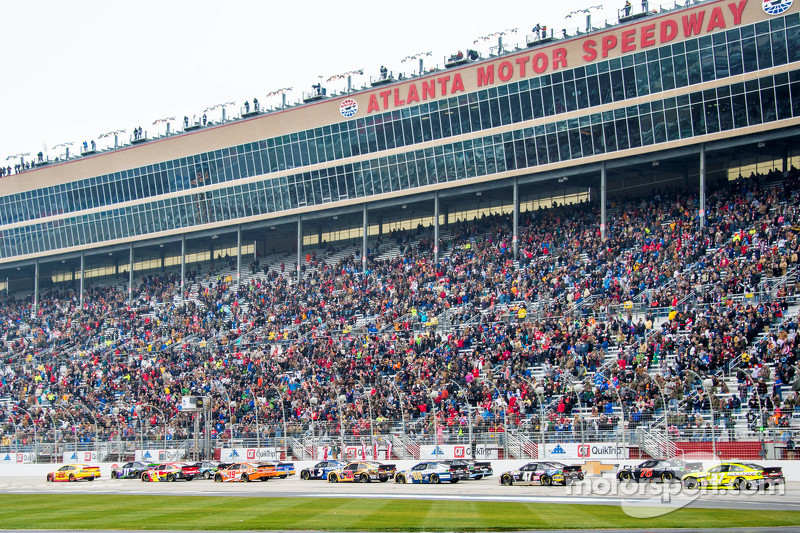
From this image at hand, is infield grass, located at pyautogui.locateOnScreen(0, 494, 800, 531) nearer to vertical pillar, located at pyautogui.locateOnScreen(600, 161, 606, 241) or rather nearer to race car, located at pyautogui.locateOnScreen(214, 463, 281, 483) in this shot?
race car, located at pyautogui.locateOnScreen(214, 463, 281, 483)

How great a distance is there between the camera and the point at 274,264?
8800cm

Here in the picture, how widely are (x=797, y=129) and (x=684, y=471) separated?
29.0 m

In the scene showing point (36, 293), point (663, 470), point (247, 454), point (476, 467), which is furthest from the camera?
point (36, 293)

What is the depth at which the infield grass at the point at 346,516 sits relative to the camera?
26.8 metres

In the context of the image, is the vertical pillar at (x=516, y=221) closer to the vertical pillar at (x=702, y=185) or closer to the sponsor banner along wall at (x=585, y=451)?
the vertical pillar at (x=702, y=185)

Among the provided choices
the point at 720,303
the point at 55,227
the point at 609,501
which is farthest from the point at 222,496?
the point at 55,227

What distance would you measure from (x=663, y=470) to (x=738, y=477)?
3858 mm

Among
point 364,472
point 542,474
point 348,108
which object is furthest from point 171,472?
point 348,108

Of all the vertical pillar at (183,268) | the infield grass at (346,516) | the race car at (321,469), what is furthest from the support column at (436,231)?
the infield grass at (346,516)

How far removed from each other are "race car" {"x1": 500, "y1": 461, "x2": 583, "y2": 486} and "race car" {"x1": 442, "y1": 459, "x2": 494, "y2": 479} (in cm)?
397

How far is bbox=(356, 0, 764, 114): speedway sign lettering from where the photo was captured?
201ft

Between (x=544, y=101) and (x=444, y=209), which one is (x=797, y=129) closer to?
(x=544, y=101)

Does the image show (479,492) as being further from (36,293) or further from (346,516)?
(36,293)

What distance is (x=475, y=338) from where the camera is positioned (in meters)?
60.3
